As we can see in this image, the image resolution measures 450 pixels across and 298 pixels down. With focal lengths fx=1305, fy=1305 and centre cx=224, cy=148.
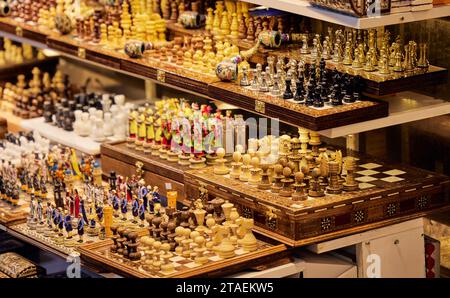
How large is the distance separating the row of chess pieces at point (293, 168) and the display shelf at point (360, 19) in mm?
763

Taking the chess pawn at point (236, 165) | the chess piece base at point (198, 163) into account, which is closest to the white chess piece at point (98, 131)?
the chess piece base at point (198, 163)

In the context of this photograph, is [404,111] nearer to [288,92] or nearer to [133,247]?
[288,92]

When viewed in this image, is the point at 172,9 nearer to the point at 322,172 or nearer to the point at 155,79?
the point at 155,79

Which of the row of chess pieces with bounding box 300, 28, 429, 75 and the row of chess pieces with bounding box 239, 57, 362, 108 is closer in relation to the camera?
the row of chess pieces with bounding box 239, 57, 362, 108

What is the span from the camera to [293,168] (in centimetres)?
803

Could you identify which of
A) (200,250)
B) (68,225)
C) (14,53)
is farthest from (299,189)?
(14,53)

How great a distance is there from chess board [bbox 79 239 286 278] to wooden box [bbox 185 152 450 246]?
132mm

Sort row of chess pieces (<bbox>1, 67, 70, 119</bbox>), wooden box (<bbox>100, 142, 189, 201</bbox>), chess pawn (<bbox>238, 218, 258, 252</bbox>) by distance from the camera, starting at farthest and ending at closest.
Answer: row of chess pieces (<bbox>1, 67, 70, 119</bbox>) → wooden box (<bbox>100, 142, 189, 201</bbox>) → chess pawn (<bbox>238, 218, 258, 252</bbox>)

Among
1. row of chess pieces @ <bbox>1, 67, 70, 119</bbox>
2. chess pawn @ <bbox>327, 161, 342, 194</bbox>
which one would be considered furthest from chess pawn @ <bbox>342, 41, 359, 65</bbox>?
row of chess pieces @ <bbox>1, 67, 70, 119</bbox>

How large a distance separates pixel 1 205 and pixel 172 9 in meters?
2.12

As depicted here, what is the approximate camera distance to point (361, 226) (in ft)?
25.7

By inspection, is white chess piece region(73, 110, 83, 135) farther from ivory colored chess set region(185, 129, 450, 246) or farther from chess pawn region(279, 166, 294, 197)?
chess pawn region(279, 166, 294, 197)

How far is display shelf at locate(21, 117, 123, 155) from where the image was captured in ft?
31.4

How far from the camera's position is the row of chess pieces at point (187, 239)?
755 cm
